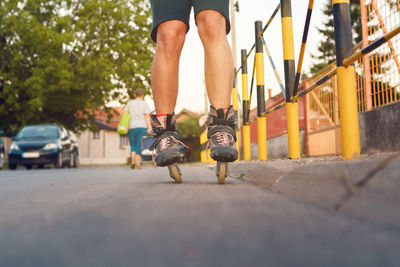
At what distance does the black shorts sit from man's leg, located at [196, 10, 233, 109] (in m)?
0.03

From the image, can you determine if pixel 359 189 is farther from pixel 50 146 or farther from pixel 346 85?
pixel 50 146

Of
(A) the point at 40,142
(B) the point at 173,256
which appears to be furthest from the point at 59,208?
(A) the point at 40,142

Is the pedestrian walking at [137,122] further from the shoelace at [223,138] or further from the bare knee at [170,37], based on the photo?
the shoelace at [223,138]

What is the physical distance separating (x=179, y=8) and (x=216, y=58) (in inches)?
15.4

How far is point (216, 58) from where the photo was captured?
2260 mm

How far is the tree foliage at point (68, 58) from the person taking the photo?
14.6 meters

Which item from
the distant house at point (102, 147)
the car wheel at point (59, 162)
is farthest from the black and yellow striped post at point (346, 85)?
the distant house at point (102, 147)

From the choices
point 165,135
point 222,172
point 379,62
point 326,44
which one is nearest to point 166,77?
point 165,135

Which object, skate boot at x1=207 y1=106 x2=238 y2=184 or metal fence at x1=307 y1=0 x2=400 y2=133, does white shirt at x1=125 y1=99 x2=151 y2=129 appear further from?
skate boot at x1=207 y1=106 x2=238 y2=184

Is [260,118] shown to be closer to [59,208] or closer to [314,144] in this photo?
[59,208]

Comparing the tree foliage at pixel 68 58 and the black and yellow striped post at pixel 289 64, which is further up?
the tree foliage at pixel 68 58

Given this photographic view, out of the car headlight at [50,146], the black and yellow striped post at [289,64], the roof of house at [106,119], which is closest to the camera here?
the black and yellow striped post at [289,64]

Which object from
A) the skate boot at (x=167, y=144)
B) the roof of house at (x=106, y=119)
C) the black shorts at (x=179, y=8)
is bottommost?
the skate boot at (x=167, y=144)

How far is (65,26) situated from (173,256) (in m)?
16.3
